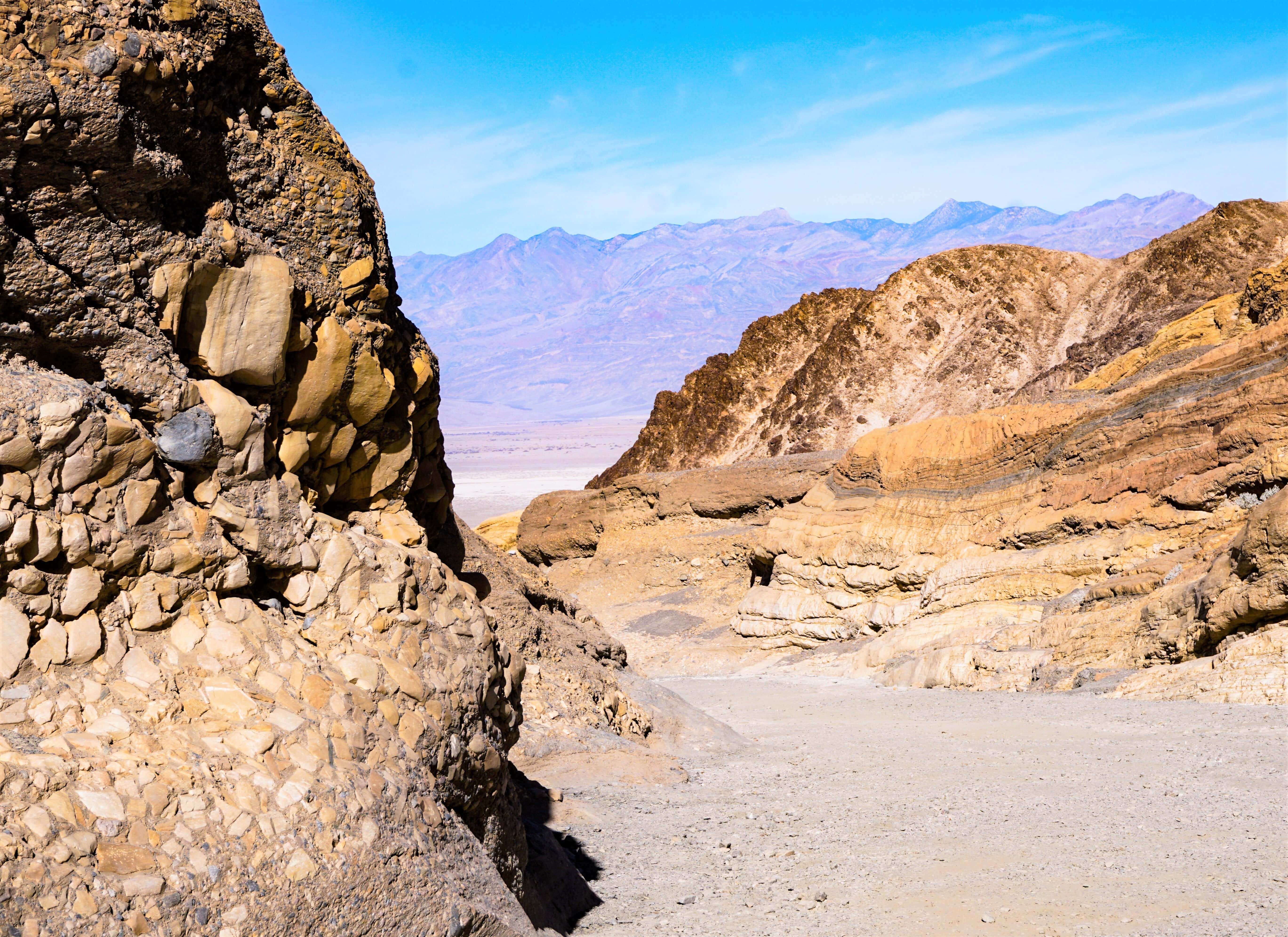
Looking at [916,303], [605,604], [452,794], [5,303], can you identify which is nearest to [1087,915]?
[452,794]

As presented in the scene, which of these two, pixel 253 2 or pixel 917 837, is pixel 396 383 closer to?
pixel 253 2

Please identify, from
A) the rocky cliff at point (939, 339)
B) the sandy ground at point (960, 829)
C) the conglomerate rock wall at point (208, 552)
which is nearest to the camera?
the conglomerate rock wall at point (208, 552)

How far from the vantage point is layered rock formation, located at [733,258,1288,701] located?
27.5ft

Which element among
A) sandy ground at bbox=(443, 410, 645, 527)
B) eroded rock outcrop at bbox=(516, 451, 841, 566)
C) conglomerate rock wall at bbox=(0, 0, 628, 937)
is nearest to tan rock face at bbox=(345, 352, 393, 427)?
conglomerate rock wall at bbox=(0, 0, 628, 937)

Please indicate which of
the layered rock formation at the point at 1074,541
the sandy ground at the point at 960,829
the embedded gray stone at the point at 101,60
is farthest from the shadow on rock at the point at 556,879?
the layered rock formation at the point at 1074,541

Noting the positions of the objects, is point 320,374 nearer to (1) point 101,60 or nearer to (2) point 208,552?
(2) point 208,552

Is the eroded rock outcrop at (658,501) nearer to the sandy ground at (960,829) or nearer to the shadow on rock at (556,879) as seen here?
the sandy ground at (960,829)

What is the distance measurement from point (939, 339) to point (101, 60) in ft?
117

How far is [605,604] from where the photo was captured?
21406 mm

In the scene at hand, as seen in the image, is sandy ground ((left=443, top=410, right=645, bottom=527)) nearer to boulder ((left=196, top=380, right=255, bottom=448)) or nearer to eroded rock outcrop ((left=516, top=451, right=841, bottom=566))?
eroded rock outcrop ((left=516, top=451, right=841, bottom=566))

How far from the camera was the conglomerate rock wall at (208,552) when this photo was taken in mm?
2480

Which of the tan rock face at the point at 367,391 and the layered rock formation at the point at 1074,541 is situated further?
the layered rock formation at the point at 1074,541

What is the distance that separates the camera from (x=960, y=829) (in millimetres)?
4754

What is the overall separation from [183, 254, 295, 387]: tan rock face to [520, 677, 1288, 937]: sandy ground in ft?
7.69
